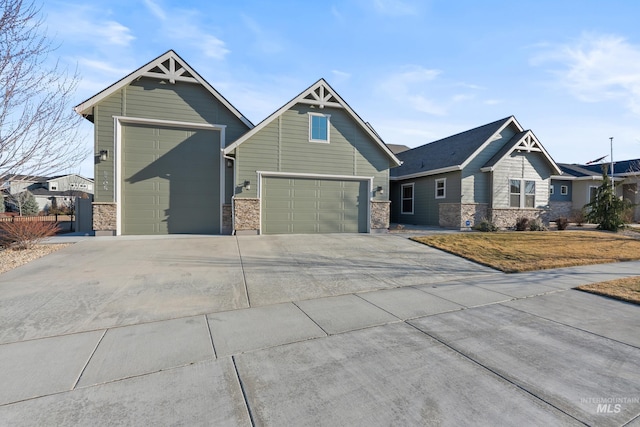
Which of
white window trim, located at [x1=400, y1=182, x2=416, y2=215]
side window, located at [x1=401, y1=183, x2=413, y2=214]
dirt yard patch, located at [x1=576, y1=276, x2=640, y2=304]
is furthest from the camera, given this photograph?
side window, located at [x1=401, y1=183, x2=413, y2=214]

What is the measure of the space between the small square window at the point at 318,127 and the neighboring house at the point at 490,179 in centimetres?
770

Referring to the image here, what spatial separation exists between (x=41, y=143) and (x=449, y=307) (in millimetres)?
9489

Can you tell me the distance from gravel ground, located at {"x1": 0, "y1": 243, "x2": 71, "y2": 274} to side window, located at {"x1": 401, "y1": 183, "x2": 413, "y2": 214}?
720 inches

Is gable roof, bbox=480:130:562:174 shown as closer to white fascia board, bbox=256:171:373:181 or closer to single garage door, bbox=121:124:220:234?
white fascia board, bbox=256:171:373:181

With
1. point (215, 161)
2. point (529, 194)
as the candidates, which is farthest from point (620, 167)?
point (215, 161)

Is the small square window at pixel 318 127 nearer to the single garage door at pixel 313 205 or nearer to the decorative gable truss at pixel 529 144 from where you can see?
the single garage door at pixel 313 205

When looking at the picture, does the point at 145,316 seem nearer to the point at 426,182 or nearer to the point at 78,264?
the point at 78,264

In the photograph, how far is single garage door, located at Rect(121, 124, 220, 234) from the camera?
12.1 metres

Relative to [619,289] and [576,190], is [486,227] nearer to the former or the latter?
[619,289]

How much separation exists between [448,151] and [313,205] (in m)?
11.0

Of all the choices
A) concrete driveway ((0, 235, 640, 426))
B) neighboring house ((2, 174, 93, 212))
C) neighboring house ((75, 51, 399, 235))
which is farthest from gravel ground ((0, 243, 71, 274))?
neighboring house ((75, 51, 399, 235))

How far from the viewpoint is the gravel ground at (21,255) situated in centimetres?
711

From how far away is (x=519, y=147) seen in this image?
1667 cm
